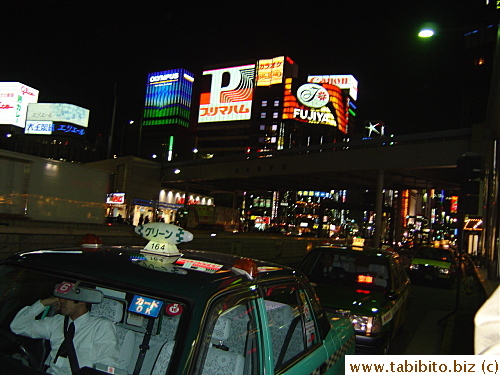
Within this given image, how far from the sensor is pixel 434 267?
17172 mm

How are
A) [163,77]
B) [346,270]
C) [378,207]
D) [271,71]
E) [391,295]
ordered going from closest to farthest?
[391,295]
[346,270]
[378,207]
[163,77]
[271,71]

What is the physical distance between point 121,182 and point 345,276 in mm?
47173

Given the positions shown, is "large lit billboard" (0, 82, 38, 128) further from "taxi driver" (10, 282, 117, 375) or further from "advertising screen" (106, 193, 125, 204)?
"taxi driver" (10, 282, 117, 375)

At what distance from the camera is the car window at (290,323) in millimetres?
3236

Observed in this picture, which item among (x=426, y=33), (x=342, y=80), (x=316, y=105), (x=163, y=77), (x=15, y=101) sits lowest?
(x=426, y=33)

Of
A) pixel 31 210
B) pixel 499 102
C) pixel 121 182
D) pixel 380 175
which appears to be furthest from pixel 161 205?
pixel 499 102

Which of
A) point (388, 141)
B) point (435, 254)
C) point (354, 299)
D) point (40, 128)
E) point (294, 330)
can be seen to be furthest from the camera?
point (40, 128)

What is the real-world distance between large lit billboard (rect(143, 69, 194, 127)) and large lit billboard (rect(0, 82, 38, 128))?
1534 inches

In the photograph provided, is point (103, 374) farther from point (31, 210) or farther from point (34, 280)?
point (31, 210)

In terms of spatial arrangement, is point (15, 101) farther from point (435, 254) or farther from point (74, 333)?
point (74, 333)

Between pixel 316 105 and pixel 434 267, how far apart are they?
72.5 m

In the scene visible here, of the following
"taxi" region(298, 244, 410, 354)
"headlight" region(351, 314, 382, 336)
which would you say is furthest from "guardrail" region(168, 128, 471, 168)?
"headlight" region(351, 314, 382, 336)

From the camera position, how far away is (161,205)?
53.3 metres

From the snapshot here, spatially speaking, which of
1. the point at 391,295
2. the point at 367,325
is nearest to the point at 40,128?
the point at 391,295
